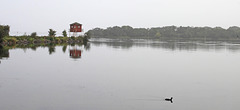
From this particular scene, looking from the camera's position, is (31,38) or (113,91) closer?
(113,91)

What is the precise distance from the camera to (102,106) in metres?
12.9

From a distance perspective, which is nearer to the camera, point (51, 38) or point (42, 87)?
point (42, 87)

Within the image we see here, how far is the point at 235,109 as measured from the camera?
13180 millimetres

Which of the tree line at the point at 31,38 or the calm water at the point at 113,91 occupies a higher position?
the tree line at the point at 31,38

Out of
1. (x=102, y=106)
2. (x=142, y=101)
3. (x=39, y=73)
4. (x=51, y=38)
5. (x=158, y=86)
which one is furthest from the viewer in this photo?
(x=51, y=38)

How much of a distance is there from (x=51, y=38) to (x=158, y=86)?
66117 mm

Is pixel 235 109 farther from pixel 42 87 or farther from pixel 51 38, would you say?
pixel 51 38

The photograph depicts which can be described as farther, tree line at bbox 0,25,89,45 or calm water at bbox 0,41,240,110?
tree line at bbox 0,25,89,45

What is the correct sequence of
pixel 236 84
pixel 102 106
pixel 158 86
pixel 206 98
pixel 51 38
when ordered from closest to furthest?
pixel 102 106 < pixel 206 98 < pixel 158 86 < pixel 236 84 < pixel 51 38

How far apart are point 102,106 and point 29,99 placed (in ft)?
13.0

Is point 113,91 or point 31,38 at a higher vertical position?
point 31,38

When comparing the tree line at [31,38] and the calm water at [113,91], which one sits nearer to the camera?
the calm water at [113,91]

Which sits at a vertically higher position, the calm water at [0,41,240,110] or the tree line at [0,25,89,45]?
the tree line at [0,25,89,45]

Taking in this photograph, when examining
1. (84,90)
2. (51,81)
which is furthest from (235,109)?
(51,81)
